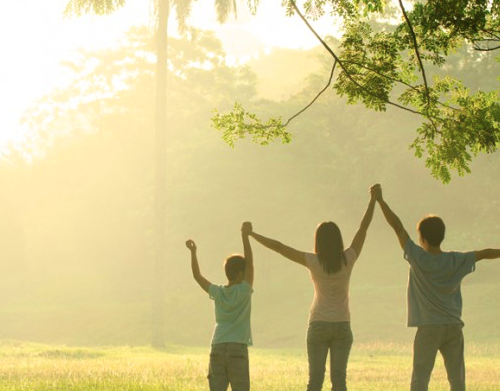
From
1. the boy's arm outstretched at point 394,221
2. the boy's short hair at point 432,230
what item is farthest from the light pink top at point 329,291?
the boy's short hair at point 432,230

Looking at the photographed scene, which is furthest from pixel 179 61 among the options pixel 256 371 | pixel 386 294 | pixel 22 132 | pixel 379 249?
pixel 256 371

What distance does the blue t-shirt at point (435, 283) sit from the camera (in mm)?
7938

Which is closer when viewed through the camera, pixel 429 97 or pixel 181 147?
pixel 429 97

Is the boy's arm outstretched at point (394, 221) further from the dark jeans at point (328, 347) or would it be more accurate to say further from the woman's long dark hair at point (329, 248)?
the dark jeans at point (328, 347)

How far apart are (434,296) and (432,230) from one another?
55cm

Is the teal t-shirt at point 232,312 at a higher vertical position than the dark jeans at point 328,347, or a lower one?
higher

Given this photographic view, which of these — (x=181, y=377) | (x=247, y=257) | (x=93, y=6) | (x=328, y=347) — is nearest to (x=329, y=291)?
(x=328, y=347)

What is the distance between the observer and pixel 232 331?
25.9ft

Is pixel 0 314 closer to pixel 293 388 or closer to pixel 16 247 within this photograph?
pixel 16 247

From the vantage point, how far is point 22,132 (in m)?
67.1

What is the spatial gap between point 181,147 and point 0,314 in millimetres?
14873

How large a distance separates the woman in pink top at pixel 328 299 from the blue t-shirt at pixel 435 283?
541mm

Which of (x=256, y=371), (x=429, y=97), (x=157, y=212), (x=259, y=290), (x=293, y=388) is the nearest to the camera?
(x=429, y=97)

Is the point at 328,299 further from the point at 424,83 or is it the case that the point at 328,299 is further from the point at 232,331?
the point at 424,83
